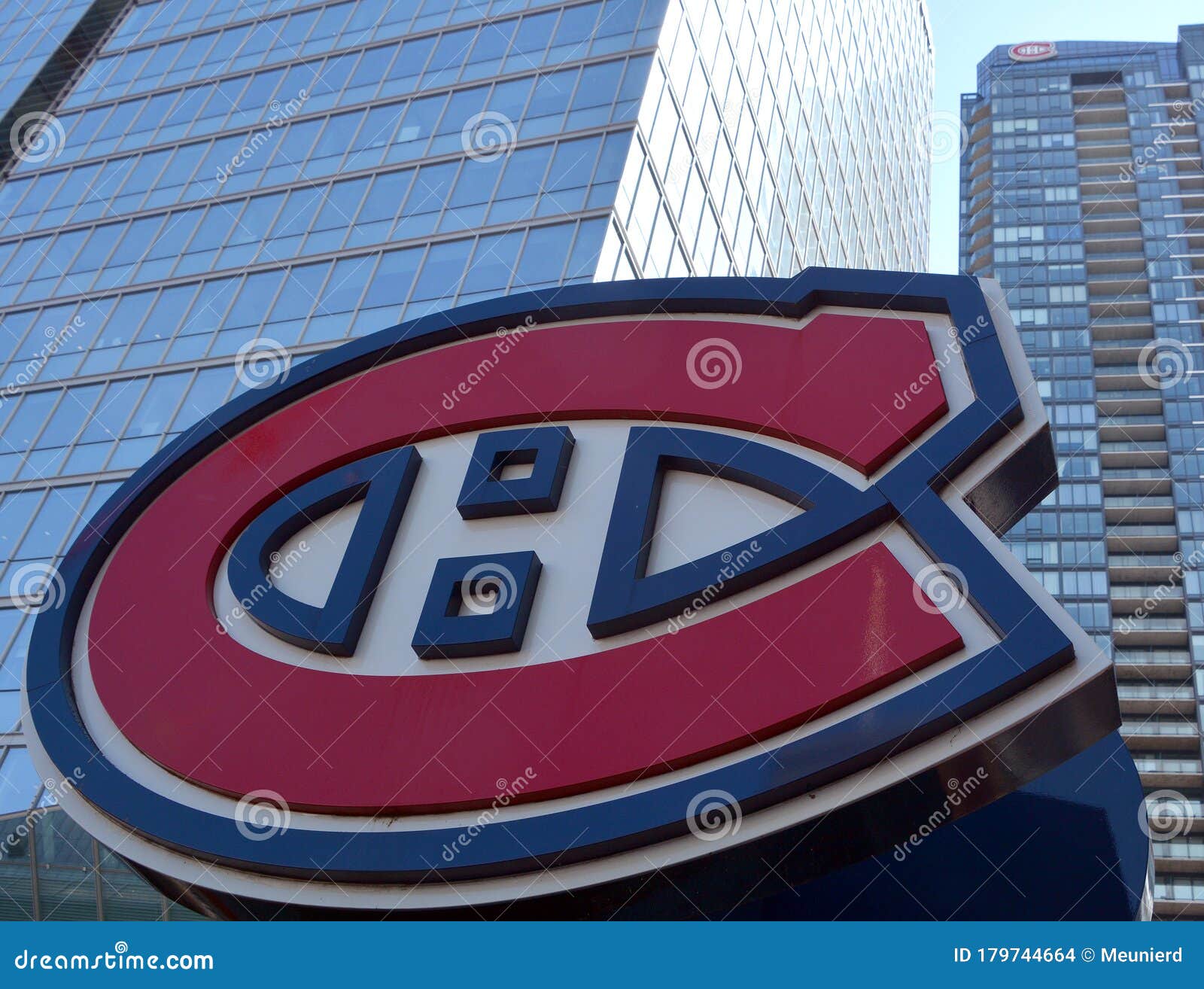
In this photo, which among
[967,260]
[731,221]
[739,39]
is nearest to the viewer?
[731,221]

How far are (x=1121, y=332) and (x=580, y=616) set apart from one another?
84.0 metres

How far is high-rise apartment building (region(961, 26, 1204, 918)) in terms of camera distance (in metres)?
70.1

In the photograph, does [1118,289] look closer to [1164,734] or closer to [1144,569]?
[1144,569]

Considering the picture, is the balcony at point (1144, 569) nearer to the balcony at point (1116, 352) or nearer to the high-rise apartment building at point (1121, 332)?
the high-rise apartment building at point (1121, 332)

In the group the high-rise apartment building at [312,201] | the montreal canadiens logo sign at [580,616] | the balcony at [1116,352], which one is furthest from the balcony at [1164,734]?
the montreal canadiens logo sign at [580,616]

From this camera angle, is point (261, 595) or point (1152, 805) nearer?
point (261, 595)

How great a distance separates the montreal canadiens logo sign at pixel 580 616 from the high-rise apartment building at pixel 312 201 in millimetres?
7953

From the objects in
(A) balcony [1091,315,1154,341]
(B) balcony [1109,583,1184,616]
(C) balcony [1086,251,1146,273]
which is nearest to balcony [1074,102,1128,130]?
(C) balcony [1086,251,1146,273]

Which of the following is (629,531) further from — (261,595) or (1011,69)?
(1011,69)

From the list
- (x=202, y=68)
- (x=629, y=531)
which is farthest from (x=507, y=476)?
(x=202, y=68)

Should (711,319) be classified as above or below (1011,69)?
above

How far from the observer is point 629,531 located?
10609mm

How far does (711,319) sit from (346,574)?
13.7ft

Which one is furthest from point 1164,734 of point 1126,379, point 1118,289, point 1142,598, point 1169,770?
point 1118,289
